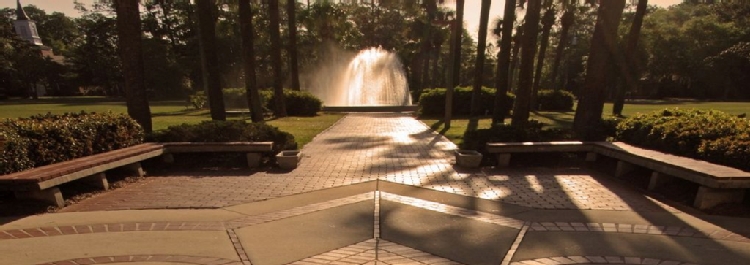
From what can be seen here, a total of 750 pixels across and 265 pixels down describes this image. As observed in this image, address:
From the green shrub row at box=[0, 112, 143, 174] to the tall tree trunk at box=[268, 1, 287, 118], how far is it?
12.4m

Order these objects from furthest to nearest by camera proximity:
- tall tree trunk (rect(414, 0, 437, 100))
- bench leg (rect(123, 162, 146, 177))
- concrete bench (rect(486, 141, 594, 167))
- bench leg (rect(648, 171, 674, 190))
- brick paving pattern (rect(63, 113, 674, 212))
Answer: tall tree trunk (rect(414, 0, 437, 100)) < concrete bench (rect(486, 141, 594, 167)) < bench leg (rect(123, 162, 146, 177)) < bench leg (rect(648, 171, 674, 190)) < brick paving pattern (rect(63, 113, 674, 212))

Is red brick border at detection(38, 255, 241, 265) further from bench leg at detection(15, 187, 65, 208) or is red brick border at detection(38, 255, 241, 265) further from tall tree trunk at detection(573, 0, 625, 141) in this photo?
tall tree trunk at detection(573, 0, 625, 141)

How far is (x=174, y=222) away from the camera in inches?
180

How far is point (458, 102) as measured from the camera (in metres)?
22.0

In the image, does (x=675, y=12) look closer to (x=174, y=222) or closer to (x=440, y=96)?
(x=440, y=96)

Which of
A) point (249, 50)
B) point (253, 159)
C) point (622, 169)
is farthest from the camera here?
point (249, 50)

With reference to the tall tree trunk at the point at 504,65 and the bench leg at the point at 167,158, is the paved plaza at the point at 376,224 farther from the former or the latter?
the tall tree trunk at the point at 504,65

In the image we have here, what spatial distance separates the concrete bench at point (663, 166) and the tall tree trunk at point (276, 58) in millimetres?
14777

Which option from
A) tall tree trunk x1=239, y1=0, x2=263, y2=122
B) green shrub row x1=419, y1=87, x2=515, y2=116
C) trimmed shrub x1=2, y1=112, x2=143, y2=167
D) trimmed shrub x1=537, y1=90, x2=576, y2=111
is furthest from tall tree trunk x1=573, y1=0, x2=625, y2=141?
trimmed shrub x1=537, y1=90, x2=576, y2=111

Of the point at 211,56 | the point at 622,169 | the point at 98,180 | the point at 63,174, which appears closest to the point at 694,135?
the point at 622,169

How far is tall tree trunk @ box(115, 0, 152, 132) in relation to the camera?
27.3 ft

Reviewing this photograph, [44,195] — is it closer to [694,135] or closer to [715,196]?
[715,196]

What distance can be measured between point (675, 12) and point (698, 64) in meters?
26.3

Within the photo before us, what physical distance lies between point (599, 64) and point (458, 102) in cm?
1261
